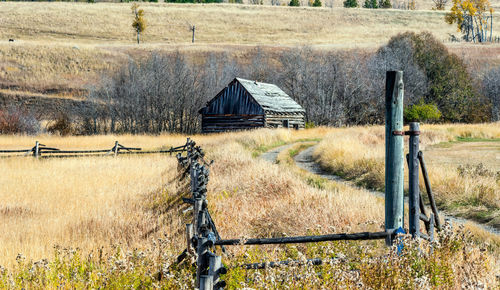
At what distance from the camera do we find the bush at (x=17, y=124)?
3888 cm

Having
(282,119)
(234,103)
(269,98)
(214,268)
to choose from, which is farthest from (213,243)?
(269,98)

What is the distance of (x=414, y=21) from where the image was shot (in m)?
113

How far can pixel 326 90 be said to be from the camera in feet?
161

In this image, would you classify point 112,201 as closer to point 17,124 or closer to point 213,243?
point 213,243

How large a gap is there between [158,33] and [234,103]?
214 feet

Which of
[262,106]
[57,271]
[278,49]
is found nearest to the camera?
[57,271]

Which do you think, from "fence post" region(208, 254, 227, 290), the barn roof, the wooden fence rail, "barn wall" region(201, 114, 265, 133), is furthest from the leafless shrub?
"fence post" region(208, 254, 227, 290)

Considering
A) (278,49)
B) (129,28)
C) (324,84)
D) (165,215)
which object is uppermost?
(129,28)

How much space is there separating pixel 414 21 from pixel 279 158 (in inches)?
4152

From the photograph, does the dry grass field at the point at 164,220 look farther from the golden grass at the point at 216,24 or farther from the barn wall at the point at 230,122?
the golden grass at the point at 216,24

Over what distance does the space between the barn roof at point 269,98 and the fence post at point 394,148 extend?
31.7 m

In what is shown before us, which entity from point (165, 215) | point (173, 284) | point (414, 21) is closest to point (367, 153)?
point (165, 215)

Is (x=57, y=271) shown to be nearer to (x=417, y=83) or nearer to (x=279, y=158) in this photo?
(x=279, y=158)

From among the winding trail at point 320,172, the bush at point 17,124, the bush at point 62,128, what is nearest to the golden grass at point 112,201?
the winding trail at point 320,172
